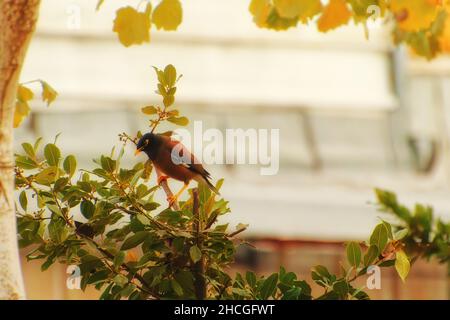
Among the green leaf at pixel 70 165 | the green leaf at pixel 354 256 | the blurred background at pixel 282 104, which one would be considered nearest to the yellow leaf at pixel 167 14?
the green leaf at pixel 70 165

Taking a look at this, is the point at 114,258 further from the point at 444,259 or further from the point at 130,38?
the point at 444,259

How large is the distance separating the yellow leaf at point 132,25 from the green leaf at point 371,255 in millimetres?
680

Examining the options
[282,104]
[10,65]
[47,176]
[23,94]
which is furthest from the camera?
[282,104]

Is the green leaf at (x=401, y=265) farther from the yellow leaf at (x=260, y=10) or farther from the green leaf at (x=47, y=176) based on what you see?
the green leaf at (x=47, y=176)

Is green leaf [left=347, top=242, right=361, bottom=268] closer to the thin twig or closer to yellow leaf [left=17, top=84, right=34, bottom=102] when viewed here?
the thin twig

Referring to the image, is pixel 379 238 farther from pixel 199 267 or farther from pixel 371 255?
pixel 199 267

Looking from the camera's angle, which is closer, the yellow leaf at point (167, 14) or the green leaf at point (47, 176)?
the yellow leaf at point (167, 14)

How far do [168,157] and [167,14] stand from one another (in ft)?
1.13

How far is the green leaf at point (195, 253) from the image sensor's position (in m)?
2.23

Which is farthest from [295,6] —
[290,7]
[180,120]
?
[180,120]

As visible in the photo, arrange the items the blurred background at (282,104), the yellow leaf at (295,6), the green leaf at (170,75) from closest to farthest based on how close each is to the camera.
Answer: the yellow leaf at (295,6) < the green leaf at (170,75) < the blurred background at (282,104)

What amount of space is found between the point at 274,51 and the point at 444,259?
31.9 ft

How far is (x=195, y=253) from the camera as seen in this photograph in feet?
7.36

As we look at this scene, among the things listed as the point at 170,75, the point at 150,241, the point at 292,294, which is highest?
the point at 170,75
